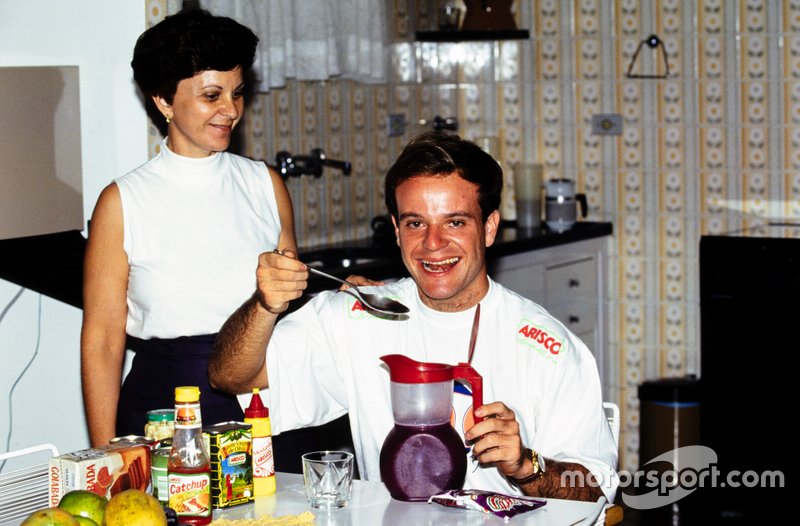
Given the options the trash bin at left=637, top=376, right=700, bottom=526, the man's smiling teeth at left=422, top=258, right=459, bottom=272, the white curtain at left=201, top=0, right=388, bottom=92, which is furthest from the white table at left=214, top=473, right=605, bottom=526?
the trash bin at left=637, top=376, right=700, bottom=526

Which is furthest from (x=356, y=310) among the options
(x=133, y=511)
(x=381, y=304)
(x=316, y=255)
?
(x=316, y=255)

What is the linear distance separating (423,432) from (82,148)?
1.61m

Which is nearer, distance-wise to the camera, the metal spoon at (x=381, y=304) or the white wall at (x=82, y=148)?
the metal spoon at (x=381, y=304)

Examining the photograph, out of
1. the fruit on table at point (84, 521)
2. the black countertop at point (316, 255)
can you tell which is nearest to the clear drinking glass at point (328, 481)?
the fruit on table at point (84, 521)

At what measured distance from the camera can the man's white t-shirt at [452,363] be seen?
78.2 inches

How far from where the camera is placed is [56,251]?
288 centimetres

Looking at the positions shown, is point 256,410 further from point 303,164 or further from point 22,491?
point 303,164

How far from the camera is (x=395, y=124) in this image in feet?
15.5

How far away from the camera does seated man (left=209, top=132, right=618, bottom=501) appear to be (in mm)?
1976

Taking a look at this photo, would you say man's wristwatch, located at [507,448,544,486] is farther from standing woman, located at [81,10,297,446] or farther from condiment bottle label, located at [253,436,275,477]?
standing woman, located at [81,10,297,446]

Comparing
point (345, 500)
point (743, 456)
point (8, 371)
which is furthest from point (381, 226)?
point (345, 500)

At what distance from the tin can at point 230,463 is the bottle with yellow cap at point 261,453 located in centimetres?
3

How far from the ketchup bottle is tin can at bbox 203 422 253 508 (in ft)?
0.23

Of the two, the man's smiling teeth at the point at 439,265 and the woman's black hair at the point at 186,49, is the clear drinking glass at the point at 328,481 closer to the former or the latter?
the man's smiling teeth at the point at 439,265
